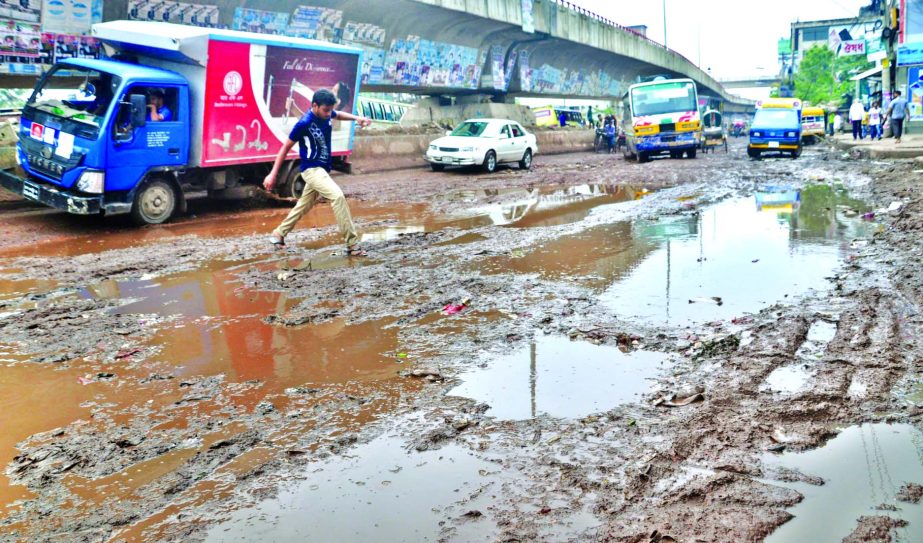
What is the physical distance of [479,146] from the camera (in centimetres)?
2211

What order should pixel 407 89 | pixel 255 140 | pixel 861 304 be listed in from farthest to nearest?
pixel 407 89 → pixel 255 140 → pixel 861 304

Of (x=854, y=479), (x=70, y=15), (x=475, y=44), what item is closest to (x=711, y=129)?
(x=475, y=44)

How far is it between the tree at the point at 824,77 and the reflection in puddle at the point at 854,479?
73.0 m

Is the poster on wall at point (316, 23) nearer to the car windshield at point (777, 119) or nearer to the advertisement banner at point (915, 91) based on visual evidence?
the car windshield at point (777, 119)

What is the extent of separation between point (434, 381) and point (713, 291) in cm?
311

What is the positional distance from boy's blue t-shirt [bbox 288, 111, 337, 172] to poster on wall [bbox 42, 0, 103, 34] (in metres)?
10.6

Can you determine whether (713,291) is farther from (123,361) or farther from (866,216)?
(866,216)

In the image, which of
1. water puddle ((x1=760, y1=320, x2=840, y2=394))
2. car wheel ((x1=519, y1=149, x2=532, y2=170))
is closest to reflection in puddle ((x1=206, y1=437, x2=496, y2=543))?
water puddle ((x1=760, y1=320, x2=840, y2=394))

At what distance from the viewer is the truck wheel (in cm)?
1196

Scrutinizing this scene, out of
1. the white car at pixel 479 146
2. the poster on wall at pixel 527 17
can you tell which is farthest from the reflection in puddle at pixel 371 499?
the poster on wall at pixel 527 17

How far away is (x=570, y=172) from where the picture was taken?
2230cm

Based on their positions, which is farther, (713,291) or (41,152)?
(41,152)

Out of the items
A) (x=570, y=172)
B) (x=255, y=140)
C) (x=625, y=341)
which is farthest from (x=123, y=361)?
(x=570, y=172)

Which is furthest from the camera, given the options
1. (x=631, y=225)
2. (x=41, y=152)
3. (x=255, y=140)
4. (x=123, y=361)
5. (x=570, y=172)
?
(x=570, y=172)
